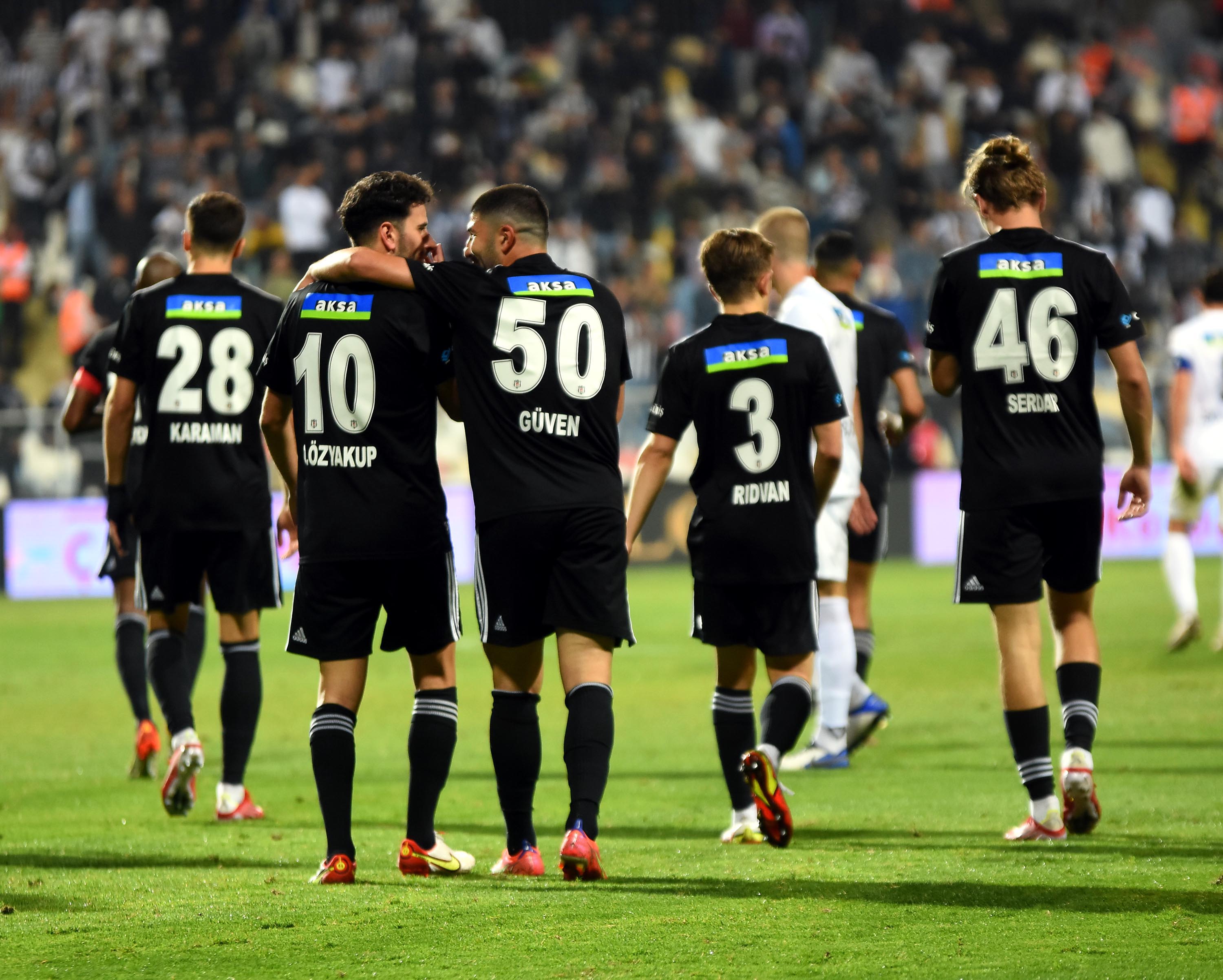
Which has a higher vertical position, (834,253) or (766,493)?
(834,253)

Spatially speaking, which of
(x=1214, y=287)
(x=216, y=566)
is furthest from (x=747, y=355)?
(x=1214, y=287)

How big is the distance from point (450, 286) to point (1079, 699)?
2471 mm

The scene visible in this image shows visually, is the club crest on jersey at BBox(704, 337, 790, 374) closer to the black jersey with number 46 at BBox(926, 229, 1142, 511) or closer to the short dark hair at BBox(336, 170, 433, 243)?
the black jersey with number 46 at BBox(926, 229, 1142, 511)

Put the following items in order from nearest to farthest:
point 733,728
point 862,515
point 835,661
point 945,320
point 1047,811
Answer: point 1047,811
point 945,320
point 733,728
point 862,515
point 835,661

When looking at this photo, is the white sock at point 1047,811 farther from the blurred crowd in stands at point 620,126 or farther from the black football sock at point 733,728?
the blurred crowd in stands at point 620,126

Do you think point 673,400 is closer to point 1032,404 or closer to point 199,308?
point 1032,404

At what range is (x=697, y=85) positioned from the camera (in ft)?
84.4

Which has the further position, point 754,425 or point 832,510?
point 832,510

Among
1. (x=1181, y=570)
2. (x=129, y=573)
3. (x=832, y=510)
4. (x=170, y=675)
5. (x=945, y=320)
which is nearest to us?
(x=945, y=320)

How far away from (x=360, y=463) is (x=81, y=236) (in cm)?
1844

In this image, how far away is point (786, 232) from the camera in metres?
7.00

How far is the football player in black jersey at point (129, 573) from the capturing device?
24.0 ft

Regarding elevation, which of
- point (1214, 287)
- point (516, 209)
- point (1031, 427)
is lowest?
Answer: point (1031, 427)

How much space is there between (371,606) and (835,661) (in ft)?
9.46
